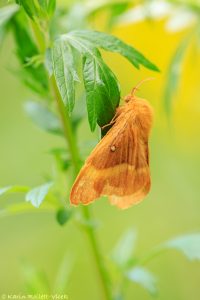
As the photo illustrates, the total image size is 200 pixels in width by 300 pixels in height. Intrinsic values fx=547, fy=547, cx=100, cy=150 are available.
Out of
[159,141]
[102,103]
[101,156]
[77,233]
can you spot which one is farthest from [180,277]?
[102,103]

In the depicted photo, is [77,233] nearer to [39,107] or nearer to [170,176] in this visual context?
[170,176]

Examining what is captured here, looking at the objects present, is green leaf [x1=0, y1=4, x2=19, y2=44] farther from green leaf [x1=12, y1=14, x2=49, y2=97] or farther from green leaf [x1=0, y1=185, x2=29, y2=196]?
green leaf [x1=0, y1=185, x2=29, y2=196]

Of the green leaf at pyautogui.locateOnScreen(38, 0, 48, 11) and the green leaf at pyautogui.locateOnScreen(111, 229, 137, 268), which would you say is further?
the green leaf at pyautogui.locateOnScreen(111, 229, 137, 268)

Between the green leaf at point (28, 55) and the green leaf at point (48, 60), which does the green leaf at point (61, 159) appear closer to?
the green leaf at point (28, 55)

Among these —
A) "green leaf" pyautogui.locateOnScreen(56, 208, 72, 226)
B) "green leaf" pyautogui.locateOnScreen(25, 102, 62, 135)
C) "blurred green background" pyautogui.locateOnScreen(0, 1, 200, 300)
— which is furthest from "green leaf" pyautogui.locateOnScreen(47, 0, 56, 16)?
"blurred green background" pyautogui.locateOnScreen(0, 1, 200, 300)

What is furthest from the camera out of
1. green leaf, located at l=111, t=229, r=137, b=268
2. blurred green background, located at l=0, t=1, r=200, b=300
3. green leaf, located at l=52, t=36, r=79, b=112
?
blurred green background, located at l=0, t=1, r=200, b=300

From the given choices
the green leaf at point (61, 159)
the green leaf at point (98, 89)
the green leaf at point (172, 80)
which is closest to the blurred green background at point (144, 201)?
the green leaf at point (172, 80)
